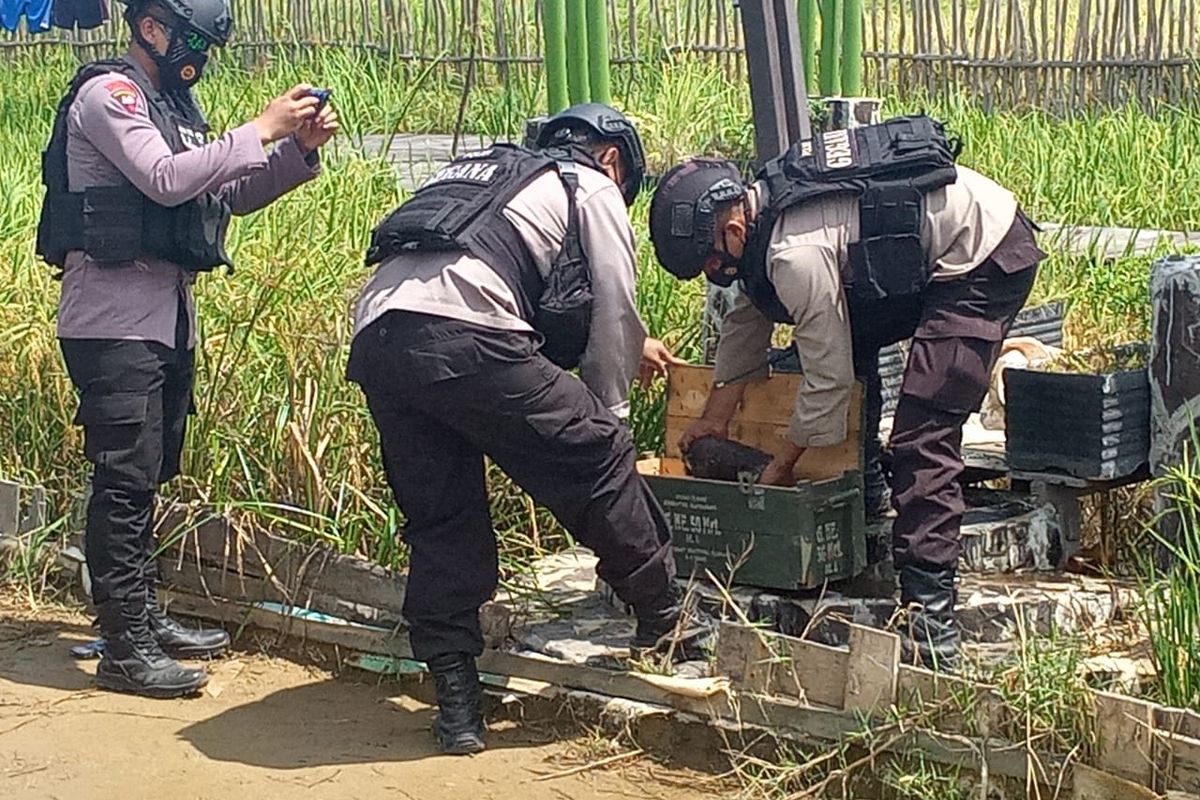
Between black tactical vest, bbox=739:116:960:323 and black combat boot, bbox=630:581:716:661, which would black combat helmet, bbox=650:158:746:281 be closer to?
black tactical vest, bbox=739:116:960:323

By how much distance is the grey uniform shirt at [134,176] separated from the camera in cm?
486

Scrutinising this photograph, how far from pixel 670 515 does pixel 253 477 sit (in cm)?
155

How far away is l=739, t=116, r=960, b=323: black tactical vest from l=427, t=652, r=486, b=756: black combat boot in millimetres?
1247

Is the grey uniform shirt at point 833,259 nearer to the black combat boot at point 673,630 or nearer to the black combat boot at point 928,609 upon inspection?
the black combat boot at point 928,609

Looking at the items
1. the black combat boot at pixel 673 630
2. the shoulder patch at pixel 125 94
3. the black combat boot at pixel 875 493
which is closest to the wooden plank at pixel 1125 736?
the black combat boot at pixel 673 630

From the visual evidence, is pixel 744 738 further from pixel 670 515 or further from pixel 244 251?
pixel 244 251

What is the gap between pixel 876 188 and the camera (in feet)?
14.8

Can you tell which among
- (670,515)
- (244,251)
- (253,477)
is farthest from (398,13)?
(670,515)

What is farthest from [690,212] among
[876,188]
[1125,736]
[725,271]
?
[1125,736]

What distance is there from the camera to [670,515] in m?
5.00

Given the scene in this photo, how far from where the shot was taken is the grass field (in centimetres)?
576

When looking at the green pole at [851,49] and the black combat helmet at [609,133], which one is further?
the green pole at [851,49]

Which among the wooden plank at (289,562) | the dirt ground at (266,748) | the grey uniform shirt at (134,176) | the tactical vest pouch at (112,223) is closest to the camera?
the dirt ground at (266,748)

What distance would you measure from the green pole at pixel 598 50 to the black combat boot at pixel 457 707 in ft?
12.9
